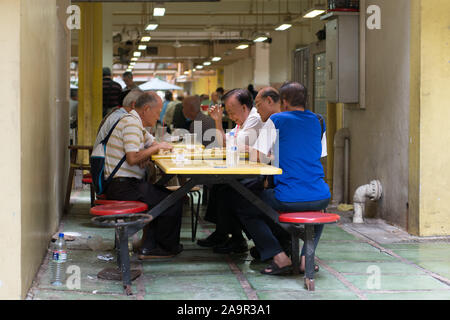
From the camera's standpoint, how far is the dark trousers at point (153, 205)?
5.26 meters

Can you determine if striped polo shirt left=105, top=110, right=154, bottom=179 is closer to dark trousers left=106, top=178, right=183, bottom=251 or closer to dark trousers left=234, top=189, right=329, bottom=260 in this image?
dark trousers left=106, top=178, right=183, bottom=251

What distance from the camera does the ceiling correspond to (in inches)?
691

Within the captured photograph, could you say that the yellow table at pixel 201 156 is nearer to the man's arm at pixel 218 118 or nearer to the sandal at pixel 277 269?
the man's arm at pixel 218 118

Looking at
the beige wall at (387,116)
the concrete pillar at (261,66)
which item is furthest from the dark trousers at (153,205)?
the concrete pillar at (261,66)

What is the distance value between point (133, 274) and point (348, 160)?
14.7 feet

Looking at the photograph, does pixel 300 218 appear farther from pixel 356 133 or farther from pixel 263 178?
pixel 356 133

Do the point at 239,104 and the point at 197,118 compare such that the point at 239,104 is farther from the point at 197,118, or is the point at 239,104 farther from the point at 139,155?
the point at 197,118

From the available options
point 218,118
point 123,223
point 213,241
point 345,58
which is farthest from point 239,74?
point 123,223

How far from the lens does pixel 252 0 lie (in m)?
17.2

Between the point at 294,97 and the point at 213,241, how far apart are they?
1.79 m

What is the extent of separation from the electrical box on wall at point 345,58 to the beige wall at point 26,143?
3.60 metres

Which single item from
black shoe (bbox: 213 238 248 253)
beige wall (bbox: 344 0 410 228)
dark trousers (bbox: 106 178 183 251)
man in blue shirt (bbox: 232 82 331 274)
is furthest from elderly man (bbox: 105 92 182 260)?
beige wall (bbox: 344 0 410 228)

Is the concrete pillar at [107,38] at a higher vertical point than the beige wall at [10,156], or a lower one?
higher

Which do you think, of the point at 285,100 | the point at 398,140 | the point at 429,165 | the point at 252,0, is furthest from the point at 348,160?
the point at 252,0
